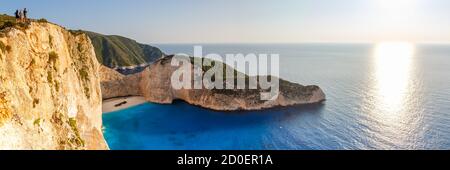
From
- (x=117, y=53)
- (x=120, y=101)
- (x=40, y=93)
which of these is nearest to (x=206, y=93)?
(x=120, y=101)

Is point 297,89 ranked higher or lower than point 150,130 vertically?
higher

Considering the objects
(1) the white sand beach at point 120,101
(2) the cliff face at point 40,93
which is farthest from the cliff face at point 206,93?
(2) the cliff face at point 40,93

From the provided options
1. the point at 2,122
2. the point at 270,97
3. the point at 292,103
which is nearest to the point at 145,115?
the point at 270,97

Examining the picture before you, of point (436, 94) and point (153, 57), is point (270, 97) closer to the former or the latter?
point (436, 94)

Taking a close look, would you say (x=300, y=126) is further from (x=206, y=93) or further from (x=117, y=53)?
(x=117, y=53)

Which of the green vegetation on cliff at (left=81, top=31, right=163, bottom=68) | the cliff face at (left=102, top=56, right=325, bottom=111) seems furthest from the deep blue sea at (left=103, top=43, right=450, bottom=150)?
the green vegetation on cliff at (left=81, top=31, right=163, bottom=68)

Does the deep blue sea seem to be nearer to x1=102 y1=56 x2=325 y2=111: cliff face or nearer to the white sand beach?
x1=102 y1=56 x2=325 y2=111: cliff face
